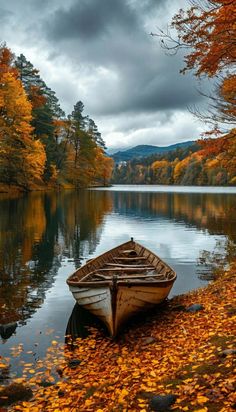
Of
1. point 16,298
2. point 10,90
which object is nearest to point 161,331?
point 16,298

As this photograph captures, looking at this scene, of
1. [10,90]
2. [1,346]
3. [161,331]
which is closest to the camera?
A: [1,346]

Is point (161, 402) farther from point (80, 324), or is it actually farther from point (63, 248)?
point (63, 248)

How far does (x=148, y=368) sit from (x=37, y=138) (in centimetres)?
6757

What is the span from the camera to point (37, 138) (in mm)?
71375

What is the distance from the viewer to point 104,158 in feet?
380

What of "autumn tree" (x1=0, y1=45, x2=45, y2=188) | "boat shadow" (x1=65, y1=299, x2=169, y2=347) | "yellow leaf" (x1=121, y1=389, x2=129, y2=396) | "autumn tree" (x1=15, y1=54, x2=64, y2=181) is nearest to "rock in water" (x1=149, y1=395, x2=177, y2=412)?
"yellow leaf" (x1=121, y1=389, x2=129, y2=396)

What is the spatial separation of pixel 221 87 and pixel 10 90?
36758mm

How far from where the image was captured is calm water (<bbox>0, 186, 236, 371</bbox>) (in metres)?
11.9

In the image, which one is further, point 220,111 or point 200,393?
point 220,111

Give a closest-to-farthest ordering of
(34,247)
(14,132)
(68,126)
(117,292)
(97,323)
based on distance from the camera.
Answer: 1. (117,292)
2. (97,323)
3. (34,247)
4. (14,132)
5. (68,126)

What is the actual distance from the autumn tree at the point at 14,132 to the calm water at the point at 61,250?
38.4 ft

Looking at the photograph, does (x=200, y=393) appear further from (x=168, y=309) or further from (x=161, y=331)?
(x=168, y=309)

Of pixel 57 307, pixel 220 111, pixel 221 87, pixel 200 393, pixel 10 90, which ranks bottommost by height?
pixel 57 307

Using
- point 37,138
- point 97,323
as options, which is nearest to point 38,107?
point 37,138
